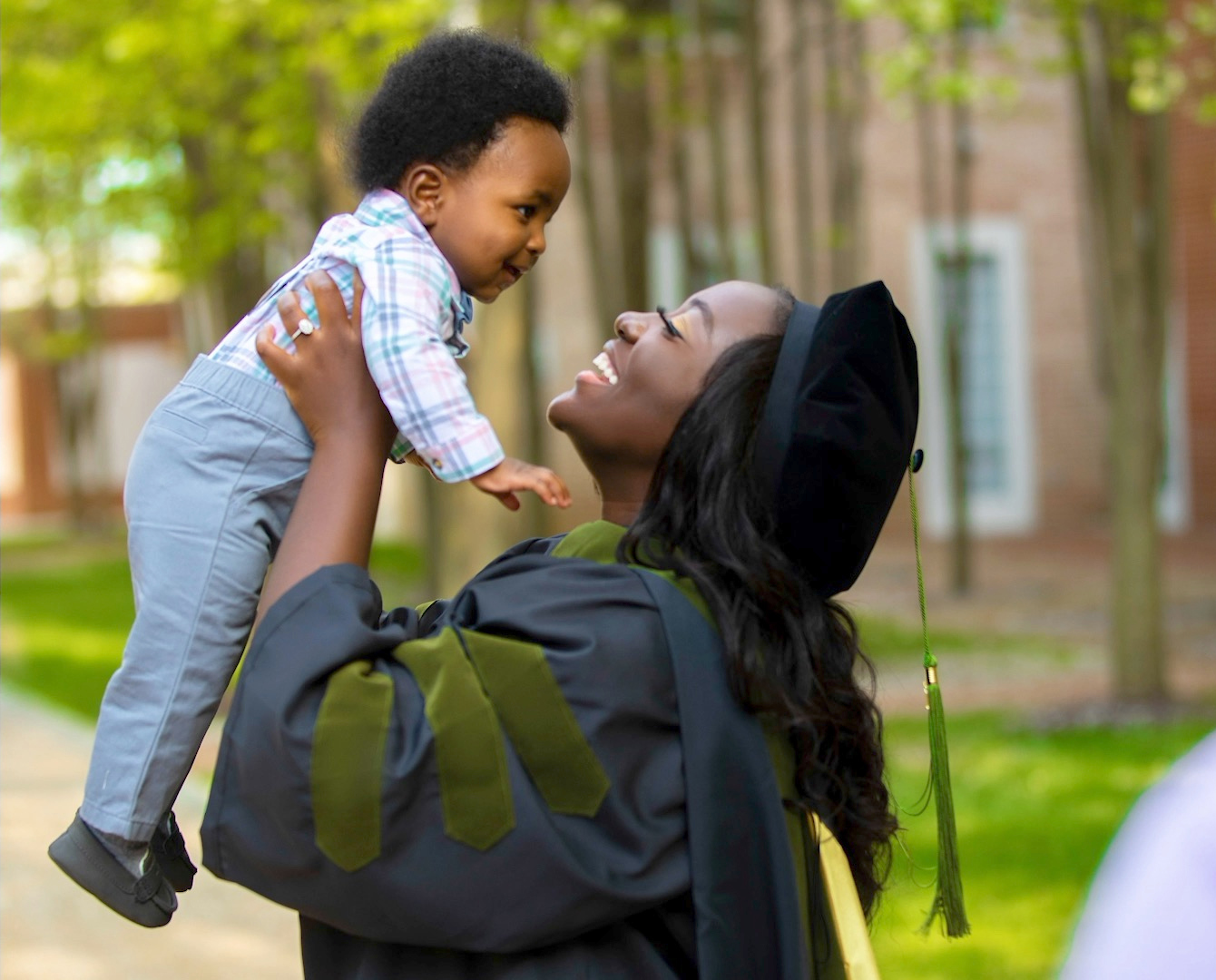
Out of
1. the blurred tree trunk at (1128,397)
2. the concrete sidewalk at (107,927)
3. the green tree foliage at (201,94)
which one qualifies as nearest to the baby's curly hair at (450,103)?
the concrete sidewalk at (107,927)

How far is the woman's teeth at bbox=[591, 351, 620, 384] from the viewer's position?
2.07 meters

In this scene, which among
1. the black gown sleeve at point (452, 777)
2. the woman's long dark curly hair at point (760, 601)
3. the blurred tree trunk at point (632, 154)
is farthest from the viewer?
the blurred tree trunk at point (632, 154)

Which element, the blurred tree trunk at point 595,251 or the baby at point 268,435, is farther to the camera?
the blurred tree trunk at point 595,251

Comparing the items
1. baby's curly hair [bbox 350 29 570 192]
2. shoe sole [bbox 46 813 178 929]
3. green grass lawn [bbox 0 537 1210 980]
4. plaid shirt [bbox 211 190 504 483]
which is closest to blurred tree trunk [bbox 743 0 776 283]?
green grass lawn [bbox 0 537 1210 980]

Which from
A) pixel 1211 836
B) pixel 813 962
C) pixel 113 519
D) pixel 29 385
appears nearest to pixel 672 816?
pixel 813 962

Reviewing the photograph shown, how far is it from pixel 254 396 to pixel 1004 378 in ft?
62.0

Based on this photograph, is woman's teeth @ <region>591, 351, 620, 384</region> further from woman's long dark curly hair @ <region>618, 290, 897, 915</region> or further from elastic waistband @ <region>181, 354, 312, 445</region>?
elastic waistband @ <region>181, 354, 312, 445</region>

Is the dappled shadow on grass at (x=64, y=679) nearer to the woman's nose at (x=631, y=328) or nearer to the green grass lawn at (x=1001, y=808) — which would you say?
the green grass lawn at (x=1001, y=808)

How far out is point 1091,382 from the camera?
20.1m

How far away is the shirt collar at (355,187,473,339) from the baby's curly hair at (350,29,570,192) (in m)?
0.04

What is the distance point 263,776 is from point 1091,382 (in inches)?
769

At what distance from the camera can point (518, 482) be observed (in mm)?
1999

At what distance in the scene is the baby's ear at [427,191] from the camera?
2.08 metres

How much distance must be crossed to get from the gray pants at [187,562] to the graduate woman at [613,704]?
73 mm
